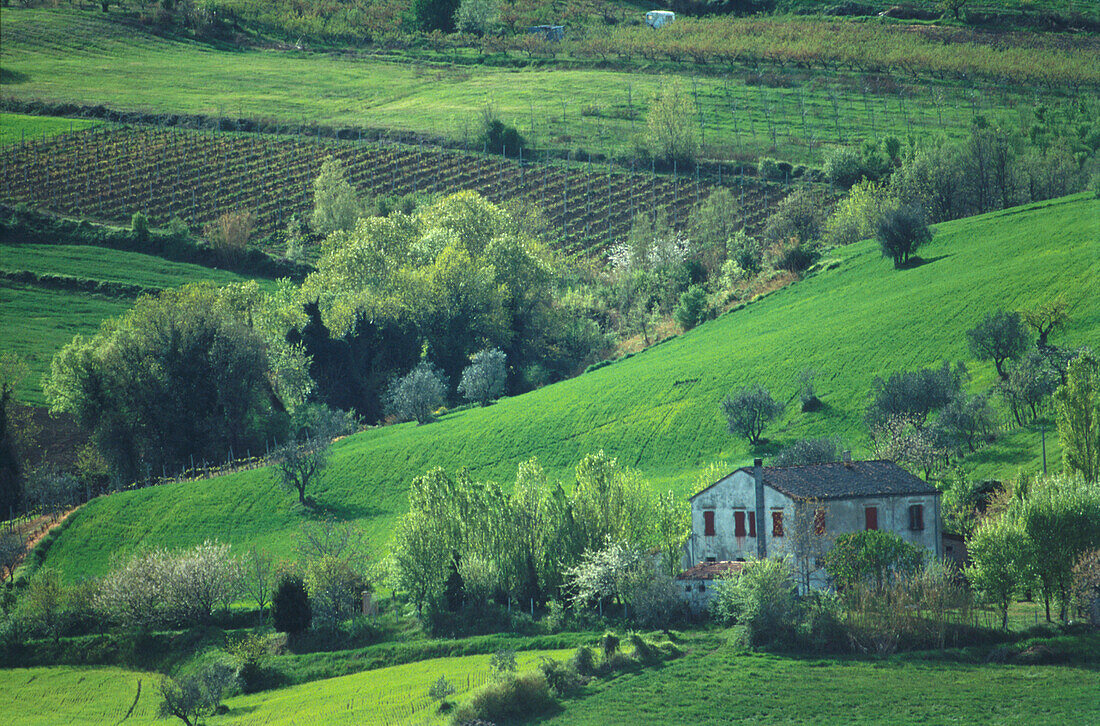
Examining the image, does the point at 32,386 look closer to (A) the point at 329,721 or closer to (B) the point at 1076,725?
(A) the point at 329,721

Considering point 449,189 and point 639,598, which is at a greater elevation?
point 449,189

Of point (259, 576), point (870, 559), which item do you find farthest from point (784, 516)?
point (259, 576)

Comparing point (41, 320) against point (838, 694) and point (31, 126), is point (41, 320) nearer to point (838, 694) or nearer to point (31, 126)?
point (31, 126)

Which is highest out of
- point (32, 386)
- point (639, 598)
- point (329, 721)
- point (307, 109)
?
point (307, 109)

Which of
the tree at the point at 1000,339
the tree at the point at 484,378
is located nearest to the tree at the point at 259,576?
the tree at the point at 484,378

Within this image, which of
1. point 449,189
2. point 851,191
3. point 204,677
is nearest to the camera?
point 204,677

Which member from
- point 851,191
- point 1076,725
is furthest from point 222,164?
point 1076,725
